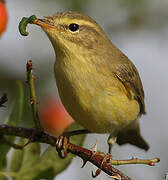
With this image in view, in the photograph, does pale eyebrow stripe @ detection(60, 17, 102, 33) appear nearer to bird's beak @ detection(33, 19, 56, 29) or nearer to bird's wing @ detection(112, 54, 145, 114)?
bird's beak @ detection(33, 19, 56, 29)

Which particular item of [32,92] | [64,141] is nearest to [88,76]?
[64,141]

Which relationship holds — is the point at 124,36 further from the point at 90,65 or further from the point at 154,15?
the point at 90,65

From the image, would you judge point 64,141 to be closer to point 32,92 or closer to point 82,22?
point 32,92

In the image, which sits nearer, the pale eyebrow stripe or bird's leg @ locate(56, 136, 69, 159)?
bird's leg @ locate(56, 136, 69, 159)

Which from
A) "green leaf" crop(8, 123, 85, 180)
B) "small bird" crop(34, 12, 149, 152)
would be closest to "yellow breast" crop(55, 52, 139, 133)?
"small bird" crop(34, 12, 149, 152)

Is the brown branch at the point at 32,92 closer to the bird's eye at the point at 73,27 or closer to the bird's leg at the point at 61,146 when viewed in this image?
the bird's leg at the point at 61,146

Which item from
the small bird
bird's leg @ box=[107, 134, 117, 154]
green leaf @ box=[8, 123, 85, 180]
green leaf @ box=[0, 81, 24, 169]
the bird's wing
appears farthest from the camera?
bird's leg @ box=[107, 134, 117, 154]
